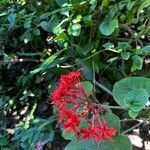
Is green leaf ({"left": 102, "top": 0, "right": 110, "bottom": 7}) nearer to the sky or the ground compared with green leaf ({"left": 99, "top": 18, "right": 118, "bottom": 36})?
nearer to the sky

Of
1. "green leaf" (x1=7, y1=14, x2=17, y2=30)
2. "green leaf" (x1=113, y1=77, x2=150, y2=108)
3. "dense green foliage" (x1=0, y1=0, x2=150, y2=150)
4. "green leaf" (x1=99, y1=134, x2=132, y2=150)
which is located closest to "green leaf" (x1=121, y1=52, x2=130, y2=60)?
"dense green foliage" (x1=0, y1=0, x2=150, y2=150)

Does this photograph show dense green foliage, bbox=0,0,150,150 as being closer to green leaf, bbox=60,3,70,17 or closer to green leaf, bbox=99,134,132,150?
green leaf, bbox=60,3,70,17

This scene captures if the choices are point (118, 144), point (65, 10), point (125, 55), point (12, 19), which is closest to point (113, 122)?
point (118, 144)

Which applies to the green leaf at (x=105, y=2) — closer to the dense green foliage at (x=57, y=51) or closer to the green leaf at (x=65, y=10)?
the dense green foliage at (x=57, y=51)

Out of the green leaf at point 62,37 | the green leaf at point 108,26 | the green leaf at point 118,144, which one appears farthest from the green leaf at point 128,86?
the green leaf at point 62,37

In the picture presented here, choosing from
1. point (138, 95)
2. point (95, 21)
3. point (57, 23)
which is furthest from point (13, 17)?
point (138, 95)

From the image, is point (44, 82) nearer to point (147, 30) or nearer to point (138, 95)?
point (147, 30)

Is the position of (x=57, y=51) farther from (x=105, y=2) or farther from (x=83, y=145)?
(x=83, y=145)

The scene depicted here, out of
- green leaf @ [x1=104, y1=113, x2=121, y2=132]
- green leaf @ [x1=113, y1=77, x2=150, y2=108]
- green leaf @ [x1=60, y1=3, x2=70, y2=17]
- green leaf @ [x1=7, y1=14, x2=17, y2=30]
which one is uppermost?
green leaf @ [x1=60, y1=3, x2=70, y2=17]

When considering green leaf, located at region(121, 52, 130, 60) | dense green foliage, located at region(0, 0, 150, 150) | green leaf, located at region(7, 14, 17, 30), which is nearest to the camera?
green leaf, located at region(121, 52, 130, 60)
